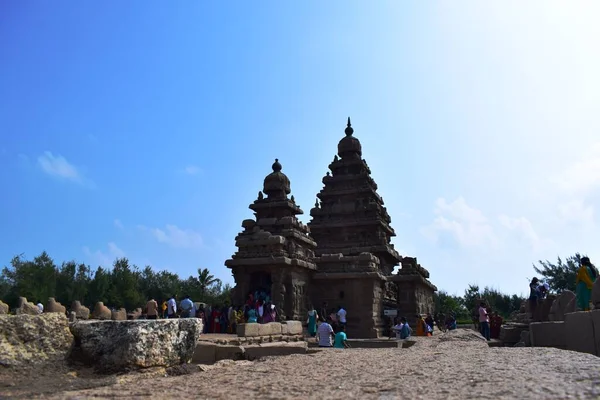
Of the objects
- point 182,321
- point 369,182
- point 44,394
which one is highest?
point 369,182

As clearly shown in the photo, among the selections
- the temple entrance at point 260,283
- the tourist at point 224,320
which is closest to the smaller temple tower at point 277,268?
the temple entrance at point 260,283

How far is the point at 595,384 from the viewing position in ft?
12.8

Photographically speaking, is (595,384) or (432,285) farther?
(432,285)

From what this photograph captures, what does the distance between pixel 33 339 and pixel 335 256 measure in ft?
63.1

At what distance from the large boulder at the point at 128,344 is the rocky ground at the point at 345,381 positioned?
0.15m

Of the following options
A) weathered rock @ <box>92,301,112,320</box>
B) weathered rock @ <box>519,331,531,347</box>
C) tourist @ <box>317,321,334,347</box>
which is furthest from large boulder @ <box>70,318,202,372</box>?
weathered rock @ <box>92,301,112,320</box>

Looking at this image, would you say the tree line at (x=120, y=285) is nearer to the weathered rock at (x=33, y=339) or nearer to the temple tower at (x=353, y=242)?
the temple tower at (x=353, y=242)

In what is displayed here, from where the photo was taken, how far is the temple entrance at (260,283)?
22628 millimetres

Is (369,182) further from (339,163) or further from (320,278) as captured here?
(320,278)

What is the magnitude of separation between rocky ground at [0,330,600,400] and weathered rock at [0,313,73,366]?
184 mm

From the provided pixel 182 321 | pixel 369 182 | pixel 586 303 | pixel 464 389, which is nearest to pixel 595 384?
pixel 464 389

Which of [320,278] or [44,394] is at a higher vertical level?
[320,278]

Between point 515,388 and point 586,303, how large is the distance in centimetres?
737

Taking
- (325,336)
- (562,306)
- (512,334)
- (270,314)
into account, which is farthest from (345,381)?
(270,314)
